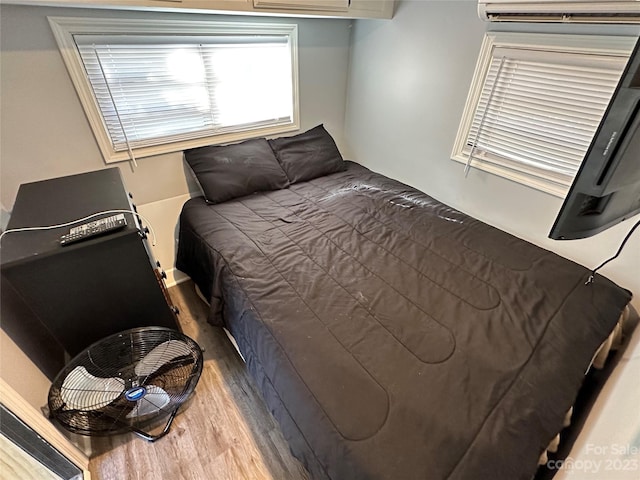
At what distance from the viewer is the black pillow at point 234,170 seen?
1943 millimetres

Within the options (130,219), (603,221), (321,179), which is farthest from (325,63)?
(603,221)

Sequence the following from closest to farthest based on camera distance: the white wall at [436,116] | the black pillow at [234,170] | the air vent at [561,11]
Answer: the air vent at [561,11]
the white wall at [436,116]
the black pillow at [234,170]

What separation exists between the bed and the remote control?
438 millimetres

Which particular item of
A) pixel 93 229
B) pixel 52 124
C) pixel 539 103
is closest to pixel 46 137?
pixel 52 124

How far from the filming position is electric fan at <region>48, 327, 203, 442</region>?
3.80 ft

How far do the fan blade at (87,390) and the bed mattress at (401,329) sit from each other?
483mm

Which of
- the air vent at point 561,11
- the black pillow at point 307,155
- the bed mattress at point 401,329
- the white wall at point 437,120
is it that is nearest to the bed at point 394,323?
the bed mattress at point 401,329

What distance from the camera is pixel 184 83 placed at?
1901 mm

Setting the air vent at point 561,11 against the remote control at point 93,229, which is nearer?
the air vent at point 561,11

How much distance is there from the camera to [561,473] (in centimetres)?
86

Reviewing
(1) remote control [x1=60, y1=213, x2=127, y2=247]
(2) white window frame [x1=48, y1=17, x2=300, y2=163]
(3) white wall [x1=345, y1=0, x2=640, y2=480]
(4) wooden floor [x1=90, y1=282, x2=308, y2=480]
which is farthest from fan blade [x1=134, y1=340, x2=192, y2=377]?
(3) white wall [x1=345, y1=0, x2=640, y2=480]

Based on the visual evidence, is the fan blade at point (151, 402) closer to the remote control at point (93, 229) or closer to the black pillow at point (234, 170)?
the remote control at point (93, 229)

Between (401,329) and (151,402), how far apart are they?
1121 millimetres

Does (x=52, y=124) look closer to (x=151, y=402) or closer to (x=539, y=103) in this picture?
(x=151, y=402)
